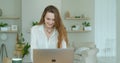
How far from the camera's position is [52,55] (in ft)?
7.44

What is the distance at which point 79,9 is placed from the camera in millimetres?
8414

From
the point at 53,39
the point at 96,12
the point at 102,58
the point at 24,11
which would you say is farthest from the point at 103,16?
the point at 53,39

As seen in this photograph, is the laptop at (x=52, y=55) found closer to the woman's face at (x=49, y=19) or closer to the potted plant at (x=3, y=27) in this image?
the woman's face at (x=49, y=19)

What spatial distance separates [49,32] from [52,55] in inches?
18.3

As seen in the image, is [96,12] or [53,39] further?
[96,12]

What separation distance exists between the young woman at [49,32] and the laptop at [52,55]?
0.99 ft

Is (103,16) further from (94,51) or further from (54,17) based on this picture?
(54,17)

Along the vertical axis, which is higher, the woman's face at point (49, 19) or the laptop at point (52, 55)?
the woman's face at point (49, 19)

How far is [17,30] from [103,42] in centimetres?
289

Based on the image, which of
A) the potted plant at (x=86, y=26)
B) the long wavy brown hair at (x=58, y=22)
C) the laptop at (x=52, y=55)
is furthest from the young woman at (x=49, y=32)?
the potted plant at (x=86, y=26)

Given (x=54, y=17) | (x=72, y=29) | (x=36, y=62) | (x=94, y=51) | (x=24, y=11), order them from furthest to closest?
1. (x=72, y=29)
2. (x=24, y=11)
3. (x=94, y=51)
4. (x=54, y=17)
5. (x=36, y=62)

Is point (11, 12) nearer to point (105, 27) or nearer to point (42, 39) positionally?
point (105, 27)

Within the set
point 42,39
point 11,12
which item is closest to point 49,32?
point 42,39

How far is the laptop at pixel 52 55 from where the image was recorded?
2.26m
